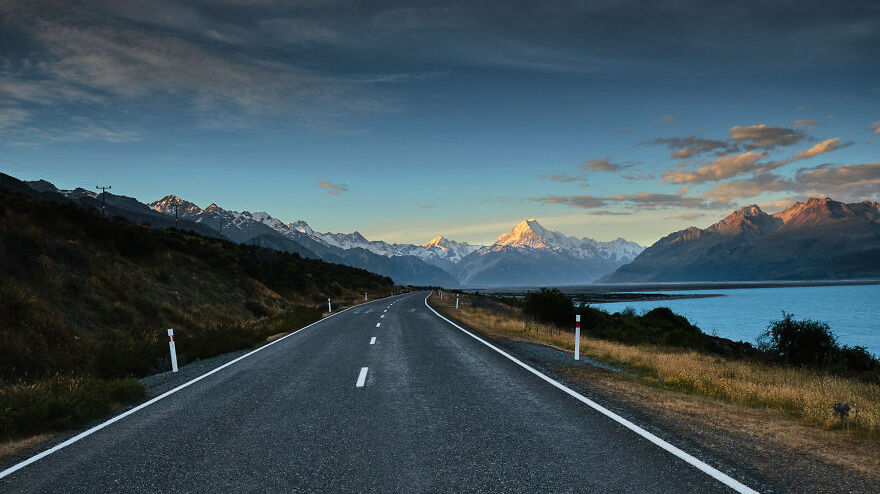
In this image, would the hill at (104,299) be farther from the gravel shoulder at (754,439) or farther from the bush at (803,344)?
the bush at (803,344)

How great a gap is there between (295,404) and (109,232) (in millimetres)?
24848

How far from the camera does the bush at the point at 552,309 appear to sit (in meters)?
31.3

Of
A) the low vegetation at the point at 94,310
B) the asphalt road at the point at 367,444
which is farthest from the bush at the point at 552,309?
the asphalt road at the point at 367,444

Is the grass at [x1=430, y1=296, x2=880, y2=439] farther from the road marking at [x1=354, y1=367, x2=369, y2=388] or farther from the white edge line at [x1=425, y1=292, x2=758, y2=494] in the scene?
the road marking at [x1=354, y1=367, x2=369, y2=388]

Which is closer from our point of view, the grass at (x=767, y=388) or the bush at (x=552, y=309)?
the grass at (x=767, y=388)

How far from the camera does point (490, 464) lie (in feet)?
16.1

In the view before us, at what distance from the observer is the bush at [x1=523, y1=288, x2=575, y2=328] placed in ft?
103

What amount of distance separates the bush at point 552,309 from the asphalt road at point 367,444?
22.1 meters

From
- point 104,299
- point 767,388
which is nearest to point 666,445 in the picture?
point 767,388

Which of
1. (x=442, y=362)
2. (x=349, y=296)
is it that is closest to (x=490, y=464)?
(x=442, y=362)

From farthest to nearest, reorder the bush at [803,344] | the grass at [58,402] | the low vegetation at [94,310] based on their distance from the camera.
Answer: the bush at [803,344]
the low vegetation at [94,310]
the grass at [58,402]

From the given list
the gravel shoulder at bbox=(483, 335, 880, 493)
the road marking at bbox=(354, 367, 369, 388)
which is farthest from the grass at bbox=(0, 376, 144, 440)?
the gravel shoulder at bbox=(483, 335, 880, 493)

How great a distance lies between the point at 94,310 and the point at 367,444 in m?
17.3

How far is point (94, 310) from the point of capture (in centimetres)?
1803
